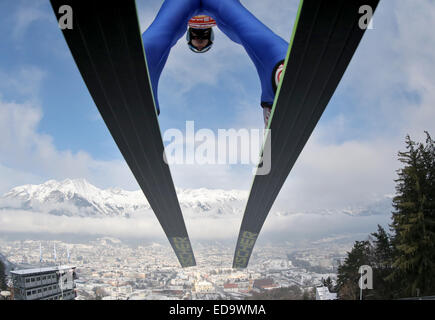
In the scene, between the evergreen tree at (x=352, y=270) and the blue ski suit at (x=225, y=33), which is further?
the evergreen tree at (x=352, y=270)

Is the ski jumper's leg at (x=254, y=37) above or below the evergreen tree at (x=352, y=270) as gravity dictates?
above

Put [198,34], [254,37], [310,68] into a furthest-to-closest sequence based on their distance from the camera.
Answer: [198,34]
[254,37]
[310,68]

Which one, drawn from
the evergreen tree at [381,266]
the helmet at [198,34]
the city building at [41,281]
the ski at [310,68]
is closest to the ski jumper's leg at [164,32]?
the helmet at [198,34]

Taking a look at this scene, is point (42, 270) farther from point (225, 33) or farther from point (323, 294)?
point (323, 294)

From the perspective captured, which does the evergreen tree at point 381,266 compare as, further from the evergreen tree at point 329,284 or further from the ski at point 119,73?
the ski at point 119,73

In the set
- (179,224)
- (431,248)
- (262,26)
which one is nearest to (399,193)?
(431,248)

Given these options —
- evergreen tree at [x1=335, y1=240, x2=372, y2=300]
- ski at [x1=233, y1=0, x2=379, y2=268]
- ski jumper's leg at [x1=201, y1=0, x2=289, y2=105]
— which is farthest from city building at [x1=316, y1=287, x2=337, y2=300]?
ski jumper's leg at [x1=201, y1=0, x2=289, y2=105]

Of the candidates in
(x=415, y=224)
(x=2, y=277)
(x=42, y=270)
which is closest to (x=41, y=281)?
(x=42, y=270)

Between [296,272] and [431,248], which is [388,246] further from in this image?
[296,272]
